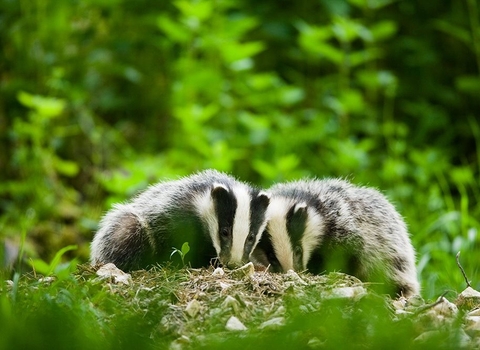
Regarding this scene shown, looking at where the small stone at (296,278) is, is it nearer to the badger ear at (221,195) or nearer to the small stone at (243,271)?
the small stone at (243,271)

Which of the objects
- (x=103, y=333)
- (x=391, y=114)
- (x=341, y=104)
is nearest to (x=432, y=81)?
(x=391, y=114)

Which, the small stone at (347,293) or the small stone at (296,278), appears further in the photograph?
the small stone at (296,278)

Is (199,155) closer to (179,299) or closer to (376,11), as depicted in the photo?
(376,11)

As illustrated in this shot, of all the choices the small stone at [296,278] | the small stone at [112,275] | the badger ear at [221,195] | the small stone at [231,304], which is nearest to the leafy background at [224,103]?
the badger ear at [221,195]

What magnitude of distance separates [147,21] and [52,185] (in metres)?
1.99

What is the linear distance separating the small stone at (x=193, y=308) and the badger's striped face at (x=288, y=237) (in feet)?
3.98

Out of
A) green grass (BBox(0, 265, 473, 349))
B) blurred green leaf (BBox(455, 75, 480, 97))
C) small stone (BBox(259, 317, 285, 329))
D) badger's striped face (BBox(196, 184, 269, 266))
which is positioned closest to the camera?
green grass (BBox(0, 265, 473, 349))

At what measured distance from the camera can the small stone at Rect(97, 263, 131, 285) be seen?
395 cm

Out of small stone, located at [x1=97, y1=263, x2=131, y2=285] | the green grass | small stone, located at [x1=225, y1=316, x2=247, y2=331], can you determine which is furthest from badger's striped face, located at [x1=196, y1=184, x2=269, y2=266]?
small stone, located at [x1=225, y1=316, x2=247, y2=331]

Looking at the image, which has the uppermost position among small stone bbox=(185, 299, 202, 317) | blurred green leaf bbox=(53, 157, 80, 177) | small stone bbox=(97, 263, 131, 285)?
small stone bbox=(185, 299, 202, 317)

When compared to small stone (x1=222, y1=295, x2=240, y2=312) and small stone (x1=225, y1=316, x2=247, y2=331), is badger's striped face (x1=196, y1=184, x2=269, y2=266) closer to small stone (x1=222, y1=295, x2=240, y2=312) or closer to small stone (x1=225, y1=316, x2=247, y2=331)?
small stone (x1=222, y1=295, x2=240, y2=312)

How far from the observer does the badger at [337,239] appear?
4820 mm

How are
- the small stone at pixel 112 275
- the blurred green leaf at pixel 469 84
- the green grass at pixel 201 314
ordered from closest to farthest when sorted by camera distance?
the green grass at pixel 201 314 < the small stone at pixel 112 275 < the blurred green leaf at pixel 469 84

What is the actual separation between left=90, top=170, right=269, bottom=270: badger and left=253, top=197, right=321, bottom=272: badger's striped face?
0.18m
